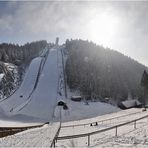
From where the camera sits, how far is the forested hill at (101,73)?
90.9 m

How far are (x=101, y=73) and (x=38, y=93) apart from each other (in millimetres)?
33103

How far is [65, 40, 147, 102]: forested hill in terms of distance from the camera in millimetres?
90938

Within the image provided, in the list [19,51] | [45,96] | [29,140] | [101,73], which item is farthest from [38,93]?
[19,51]

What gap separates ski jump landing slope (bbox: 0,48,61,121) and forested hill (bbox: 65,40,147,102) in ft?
25.6

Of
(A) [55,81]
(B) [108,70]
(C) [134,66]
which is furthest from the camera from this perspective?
(C) [134,66]

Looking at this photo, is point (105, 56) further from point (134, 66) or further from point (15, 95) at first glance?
point (15, 95)

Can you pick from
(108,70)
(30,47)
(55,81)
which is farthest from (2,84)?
(30,47)

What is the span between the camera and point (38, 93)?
263 feet

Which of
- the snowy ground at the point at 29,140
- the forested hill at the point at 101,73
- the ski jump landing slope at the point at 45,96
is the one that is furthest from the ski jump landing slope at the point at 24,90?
the snowy ground at the point at 29,140

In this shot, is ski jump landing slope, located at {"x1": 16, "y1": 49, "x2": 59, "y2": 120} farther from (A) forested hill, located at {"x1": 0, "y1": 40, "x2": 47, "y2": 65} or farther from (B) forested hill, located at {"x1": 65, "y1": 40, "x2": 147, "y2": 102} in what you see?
(A) forested hill, located at {"x1": 0, "y1": 40, "x2": 47, "y2": 65}

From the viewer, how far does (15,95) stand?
8350 cm

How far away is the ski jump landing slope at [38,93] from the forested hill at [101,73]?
7803mm

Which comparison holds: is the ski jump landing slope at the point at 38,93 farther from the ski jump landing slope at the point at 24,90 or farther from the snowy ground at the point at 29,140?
the snowy ground at the point at 29,140

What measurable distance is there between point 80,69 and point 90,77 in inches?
244
